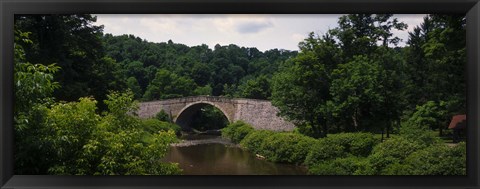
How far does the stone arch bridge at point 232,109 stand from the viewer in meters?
3.86

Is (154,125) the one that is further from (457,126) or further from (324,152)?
(457,126)

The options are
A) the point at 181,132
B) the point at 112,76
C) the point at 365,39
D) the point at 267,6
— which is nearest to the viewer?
the point at 267,6

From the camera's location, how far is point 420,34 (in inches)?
149

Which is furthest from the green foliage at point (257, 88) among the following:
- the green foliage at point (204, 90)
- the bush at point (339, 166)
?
the bush at point (339, 166)

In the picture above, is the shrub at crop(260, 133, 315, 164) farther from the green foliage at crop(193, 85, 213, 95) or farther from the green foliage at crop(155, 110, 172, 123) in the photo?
the green foliage at crop(155, 110, 172, 123)

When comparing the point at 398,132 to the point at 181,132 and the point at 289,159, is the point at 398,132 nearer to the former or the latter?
the point at 289,159

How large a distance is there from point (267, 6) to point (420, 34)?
2014 millimetres

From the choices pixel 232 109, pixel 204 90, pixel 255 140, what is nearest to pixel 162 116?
pixel 204 90

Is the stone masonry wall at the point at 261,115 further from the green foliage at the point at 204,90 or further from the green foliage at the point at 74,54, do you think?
the green foliage at the point at 74,54

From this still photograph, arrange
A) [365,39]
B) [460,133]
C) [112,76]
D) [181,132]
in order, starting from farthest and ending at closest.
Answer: [181,132] < [365,39] < [112,76] < [460,133]

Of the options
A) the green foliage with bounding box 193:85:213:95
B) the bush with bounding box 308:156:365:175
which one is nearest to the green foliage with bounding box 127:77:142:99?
the green foliage with bounding box 193:85:213:95

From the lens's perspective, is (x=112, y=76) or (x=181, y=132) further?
(x=181, y=132)

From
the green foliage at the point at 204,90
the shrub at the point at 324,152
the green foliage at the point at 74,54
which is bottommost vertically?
the shrub at the point at 324,152

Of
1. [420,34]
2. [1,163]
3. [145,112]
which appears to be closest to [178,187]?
[1,163]
